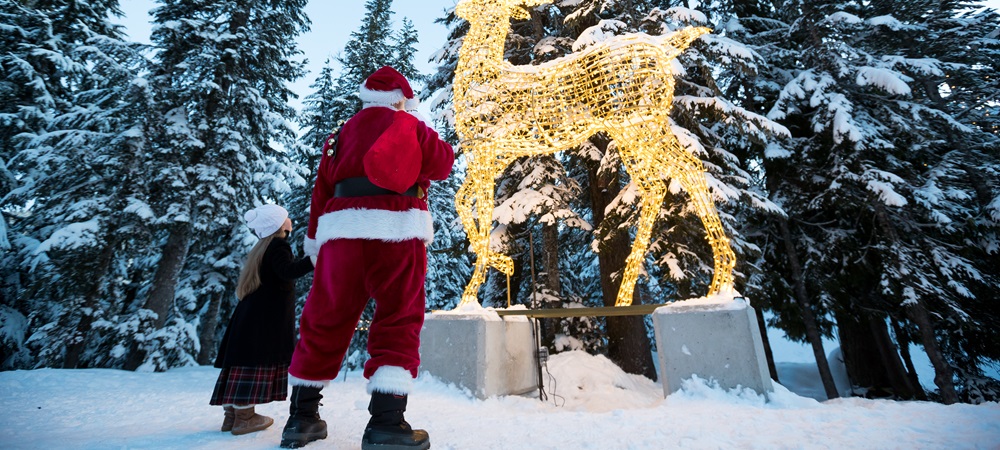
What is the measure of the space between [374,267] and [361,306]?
208 mm

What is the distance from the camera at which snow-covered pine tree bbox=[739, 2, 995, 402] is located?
7.50 meters

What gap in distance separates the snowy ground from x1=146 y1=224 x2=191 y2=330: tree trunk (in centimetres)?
491

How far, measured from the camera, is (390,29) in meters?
16.3

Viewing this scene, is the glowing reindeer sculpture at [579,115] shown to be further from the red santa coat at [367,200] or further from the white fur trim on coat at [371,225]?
the white fur trim on coat at [371,225]

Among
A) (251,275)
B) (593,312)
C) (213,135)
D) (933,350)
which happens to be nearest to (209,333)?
(213,135)

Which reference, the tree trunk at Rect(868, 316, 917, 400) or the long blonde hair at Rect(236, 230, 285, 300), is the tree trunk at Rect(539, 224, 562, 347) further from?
the tree trunk at Rect(868, 316, 917, 400)

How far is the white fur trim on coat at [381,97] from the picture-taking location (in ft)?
7.38

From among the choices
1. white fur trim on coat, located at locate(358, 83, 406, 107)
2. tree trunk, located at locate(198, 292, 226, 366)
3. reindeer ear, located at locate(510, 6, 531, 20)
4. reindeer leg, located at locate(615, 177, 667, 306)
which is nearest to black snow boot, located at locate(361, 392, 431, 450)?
white fur trim on coat, located at locate(358, 83, 406, 107)

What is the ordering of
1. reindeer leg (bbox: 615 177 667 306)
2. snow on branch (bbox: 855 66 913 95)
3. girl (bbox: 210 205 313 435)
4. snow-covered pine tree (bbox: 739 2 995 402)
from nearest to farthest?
girl (bbox: 210 205 313 435) < reindeer leg (bbox: 615 177 667 306) < snow on branch (bbox: 855 66 913 95) < snow-covered pine tree (bbox: 739 2 995 402)

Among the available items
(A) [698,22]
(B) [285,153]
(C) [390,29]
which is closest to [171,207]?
(B) [285,153]

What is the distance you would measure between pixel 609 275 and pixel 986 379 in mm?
7317

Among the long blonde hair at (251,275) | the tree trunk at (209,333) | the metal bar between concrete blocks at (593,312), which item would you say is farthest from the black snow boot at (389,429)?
the tree trunk at (209,333)

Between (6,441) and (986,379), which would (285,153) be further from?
(986,379)

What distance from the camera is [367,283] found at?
196 cm
